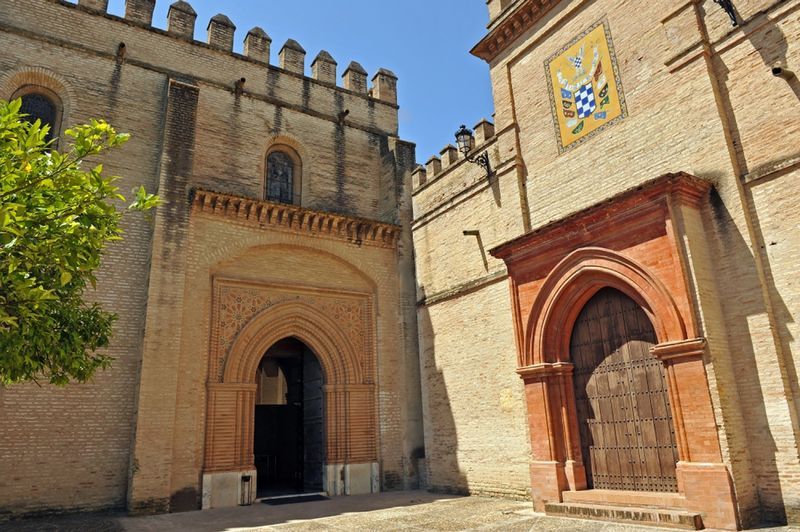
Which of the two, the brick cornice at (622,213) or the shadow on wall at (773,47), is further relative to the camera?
the brick cornice at (622,213)

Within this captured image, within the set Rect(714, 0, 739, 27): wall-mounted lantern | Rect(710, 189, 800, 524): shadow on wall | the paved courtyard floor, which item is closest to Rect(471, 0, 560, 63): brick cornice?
Rect(714, 0, 739, 27): wall-mounted lantern

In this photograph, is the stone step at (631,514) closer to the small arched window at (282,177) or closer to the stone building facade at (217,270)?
the stone building facade at (217,270)

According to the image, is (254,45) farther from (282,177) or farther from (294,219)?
(294,219)

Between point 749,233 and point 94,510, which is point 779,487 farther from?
point 94,510

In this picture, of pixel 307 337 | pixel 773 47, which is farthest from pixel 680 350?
pixel 307 337

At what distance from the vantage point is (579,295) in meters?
9.10

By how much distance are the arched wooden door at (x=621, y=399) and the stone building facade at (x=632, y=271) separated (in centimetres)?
3

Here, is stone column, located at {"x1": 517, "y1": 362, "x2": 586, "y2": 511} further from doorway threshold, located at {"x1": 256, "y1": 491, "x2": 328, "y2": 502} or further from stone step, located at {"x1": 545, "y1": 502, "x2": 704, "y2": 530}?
doorway threshold, located at {"x1": 256, "y1": 491, "x2": 328, "y2": 502}

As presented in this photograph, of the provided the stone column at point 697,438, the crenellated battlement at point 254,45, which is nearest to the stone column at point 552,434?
the stone column at point 697,438

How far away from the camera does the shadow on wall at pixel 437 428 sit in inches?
458

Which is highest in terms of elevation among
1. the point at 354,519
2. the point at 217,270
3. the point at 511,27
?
the point at 511,27

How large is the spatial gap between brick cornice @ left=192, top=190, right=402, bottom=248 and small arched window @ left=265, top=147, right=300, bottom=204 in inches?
39.8

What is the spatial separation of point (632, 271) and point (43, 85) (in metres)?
11.7

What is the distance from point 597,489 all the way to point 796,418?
2.94 meters
